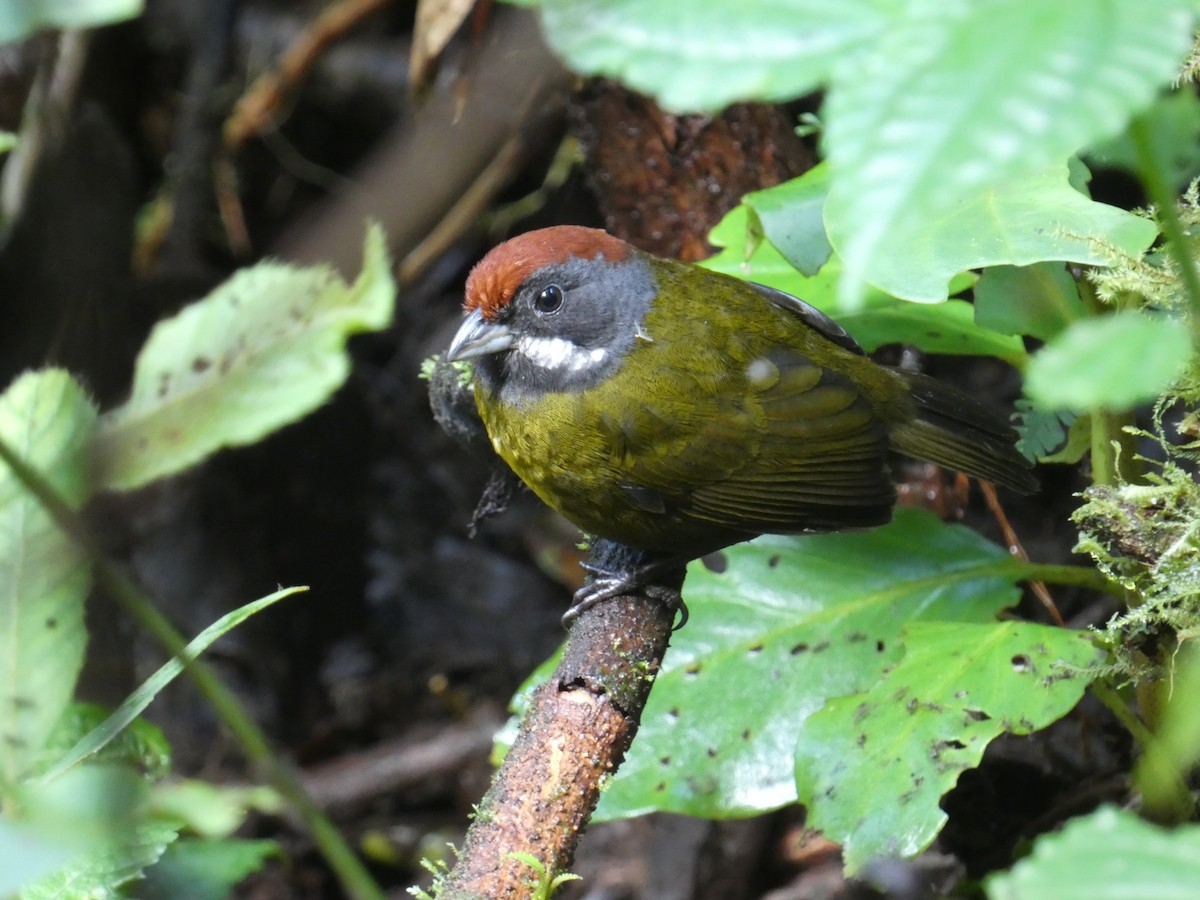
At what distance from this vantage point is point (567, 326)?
264cm

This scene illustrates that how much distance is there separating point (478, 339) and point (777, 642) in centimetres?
89

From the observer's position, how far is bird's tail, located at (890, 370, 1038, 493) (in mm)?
2643

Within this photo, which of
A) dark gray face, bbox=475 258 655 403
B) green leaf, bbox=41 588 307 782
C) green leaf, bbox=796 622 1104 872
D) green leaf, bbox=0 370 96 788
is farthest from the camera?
dark gray face, bbox=475 258 655 403

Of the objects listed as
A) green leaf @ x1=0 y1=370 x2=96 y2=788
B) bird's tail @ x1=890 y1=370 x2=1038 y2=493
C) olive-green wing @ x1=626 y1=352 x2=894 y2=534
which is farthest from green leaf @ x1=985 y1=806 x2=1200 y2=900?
bird's tail @ x1=890 y1=370 x2=1038 y2=493

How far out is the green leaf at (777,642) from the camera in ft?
7.89

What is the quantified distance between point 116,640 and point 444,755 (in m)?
1.13

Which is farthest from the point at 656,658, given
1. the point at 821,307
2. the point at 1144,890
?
the point at 1144,890

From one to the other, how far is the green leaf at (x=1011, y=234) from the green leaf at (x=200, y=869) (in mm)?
1431

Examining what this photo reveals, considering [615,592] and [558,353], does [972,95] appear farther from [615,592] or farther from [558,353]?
[558,353]

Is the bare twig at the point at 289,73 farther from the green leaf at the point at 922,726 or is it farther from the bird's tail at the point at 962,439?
the green leaf at the point at 922,726

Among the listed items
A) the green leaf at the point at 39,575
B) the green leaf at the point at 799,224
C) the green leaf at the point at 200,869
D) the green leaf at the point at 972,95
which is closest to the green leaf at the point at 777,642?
the green leaf at the point at 799,224

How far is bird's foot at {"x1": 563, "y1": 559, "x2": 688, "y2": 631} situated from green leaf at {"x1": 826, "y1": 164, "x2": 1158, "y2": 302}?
29.1 inches

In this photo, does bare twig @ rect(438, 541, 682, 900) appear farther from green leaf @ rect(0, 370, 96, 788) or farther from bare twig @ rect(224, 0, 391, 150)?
bare twig @ rect(224, 0, 391, 150)

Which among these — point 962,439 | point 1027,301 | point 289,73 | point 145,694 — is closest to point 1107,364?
point 145,694
